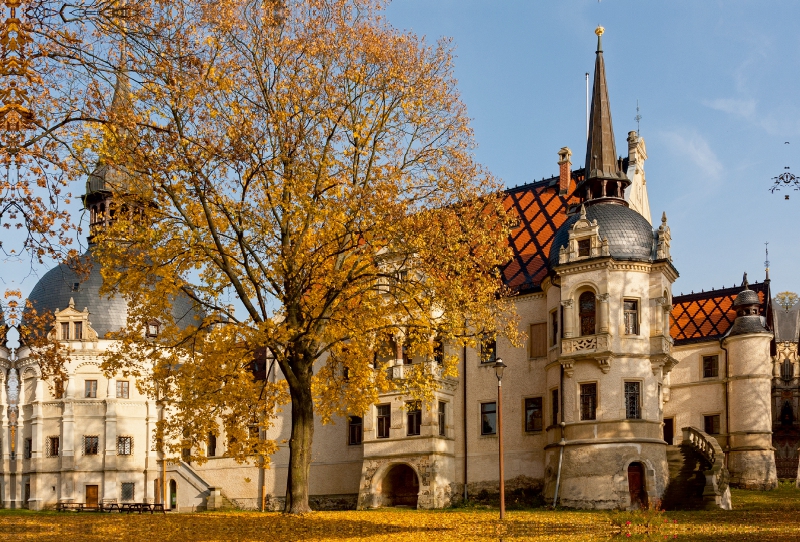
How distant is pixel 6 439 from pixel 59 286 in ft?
38.9

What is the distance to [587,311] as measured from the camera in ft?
125

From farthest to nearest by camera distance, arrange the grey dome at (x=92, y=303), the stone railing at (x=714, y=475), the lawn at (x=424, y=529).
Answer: the grey dome at (x=92, y=303), the stone railing at (x=714, y=475), the lawn at (x=424, y=529)

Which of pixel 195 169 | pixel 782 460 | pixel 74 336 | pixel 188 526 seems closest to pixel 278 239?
pixel 195 169

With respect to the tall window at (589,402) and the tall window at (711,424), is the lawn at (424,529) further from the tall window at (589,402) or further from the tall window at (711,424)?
the tall window at (711,424)

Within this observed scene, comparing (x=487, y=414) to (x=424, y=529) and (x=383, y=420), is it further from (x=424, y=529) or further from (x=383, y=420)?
(x=424, y=529)

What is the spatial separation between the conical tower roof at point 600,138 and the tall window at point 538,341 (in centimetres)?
708

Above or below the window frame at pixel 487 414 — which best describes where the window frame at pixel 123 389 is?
above

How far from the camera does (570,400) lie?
3719cm

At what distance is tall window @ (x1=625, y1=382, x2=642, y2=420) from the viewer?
119 ft

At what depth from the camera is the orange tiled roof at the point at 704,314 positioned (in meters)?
47.8

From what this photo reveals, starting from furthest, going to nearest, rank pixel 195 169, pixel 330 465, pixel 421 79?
pixel 330 465
pixel 421 79
pixel 195 169

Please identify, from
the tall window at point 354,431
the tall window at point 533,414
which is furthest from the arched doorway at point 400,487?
the tall window at point 533,414

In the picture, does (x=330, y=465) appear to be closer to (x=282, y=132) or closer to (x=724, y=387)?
(x=724, y=387)

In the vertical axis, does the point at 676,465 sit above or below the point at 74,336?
below
